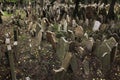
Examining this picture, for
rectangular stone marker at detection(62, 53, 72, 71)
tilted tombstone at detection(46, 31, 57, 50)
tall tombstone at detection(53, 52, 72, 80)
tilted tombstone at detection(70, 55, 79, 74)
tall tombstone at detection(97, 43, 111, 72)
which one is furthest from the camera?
tilted tombstone at detection(46, 31, 57, 50)

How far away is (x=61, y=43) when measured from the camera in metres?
6.19

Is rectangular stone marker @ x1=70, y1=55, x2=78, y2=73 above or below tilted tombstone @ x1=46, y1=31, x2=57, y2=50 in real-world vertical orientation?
below

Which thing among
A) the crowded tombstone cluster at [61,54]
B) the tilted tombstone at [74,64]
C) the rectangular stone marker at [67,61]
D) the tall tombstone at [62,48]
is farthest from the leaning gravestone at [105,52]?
the rectangular stone marker at [67,61]

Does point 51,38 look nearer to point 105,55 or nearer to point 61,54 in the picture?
point 61,54

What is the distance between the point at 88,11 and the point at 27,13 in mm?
2520

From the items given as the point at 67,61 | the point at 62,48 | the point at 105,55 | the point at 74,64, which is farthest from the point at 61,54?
the point at 105,55

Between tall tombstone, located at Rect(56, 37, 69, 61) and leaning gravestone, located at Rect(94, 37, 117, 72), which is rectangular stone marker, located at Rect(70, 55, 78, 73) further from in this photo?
leaning gravestone, located at Rect(94, 37, 117, 72)

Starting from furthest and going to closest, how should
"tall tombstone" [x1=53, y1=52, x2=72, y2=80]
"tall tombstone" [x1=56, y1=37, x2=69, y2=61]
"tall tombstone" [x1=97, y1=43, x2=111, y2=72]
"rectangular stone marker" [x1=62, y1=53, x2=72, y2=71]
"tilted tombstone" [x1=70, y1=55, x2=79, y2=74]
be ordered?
"tall tombstone" [x1=56, y1=37, x2=69, y2=61] < "tall tombstone" [x1=97, y1=43, x2=111, y2=72] < "tilted tombstone" [x1=70, y1=55, x2=79, y2=74] < "rectangular stone marker" [x1=62, y1=53, x2=72, y2=71] < "tall tombstone" [x1=53, y1=52, x2=72, y2=80]

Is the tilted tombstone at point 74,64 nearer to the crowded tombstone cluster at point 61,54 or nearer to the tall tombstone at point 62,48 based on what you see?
the crowded tombstone cluster at point 61,54

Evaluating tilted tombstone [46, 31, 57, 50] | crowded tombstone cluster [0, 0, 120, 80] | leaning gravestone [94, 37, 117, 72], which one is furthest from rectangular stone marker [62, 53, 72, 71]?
tilted tombstone [46, 31, 57, 50]

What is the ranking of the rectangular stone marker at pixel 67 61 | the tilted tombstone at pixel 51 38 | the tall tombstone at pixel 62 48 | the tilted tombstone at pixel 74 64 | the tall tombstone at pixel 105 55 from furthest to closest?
the tilted tombstone at pixel 51 38 < the tall tombstone at pixel 62 48 < the tall tombstone at pixel 105 55 < the tilted tombstone at pixel 74 64 < the rectangular stone marker at pixel 67 61

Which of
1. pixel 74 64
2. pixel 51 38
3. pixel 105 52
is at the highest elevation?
pixel 51 38

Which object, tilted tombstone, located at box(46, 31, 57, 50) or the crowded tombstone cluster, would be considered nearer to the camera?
the crowded tombstone cluster

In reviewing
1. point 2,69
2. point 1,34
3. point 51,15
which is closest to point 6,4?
point 51,15
